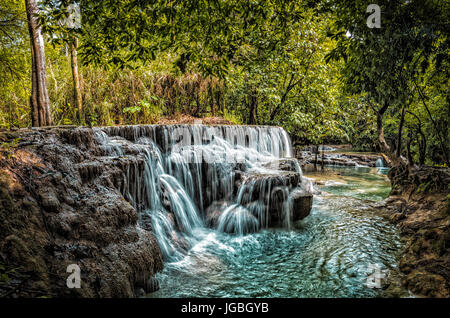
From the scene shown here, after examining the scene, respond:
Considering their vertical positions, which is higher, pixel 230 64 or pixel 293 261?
pixel 230 64

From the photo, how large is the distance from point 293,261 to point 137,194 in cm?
375

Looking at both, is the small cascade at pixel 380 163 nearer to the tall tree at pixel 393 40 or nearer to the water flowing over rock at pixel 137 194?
the water flowing over rock at pixel 137 194

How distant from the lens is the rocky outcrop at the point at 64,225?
2517 mm

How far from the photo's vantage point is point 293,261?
16.1ft

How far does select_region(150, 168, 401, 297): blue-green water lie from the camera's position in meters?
3.90

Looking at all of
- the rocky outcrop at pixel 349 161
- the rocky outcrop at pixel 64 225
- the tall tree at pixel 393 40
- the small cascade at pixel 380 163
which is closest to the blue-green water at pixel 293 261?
the rocky outcrop at pixel 64 225

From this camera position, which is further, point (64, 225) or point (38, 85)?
point (38, 85)

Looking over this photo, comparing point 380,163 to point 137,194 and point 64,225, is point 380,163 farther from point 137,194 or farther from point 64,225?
point 64,225

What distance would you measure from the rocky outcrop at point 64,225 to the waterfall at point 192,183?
84 cm

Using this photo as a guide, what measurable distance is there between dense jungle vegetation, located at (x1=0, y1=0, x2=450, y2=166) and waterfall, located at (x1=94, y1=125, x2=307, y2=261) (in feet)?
7.34

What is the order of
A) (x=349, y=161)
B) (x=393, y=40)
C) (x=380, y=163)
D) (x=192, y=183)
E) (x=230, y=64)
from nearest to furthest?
(x=393, y=40)
(x=192, y=183)
(x=230, y=64)
(x=380, y=163)
(x=349, y=161)

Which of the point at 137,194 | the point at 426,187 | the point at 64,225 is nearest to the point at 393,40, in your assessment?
the point at 426,187

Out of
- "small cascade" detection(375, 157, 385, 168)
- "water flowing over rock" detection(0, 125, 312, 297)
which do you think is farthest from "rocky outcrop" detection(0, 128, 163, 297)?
"small cascade" detection(375, 157, 385, 168)
